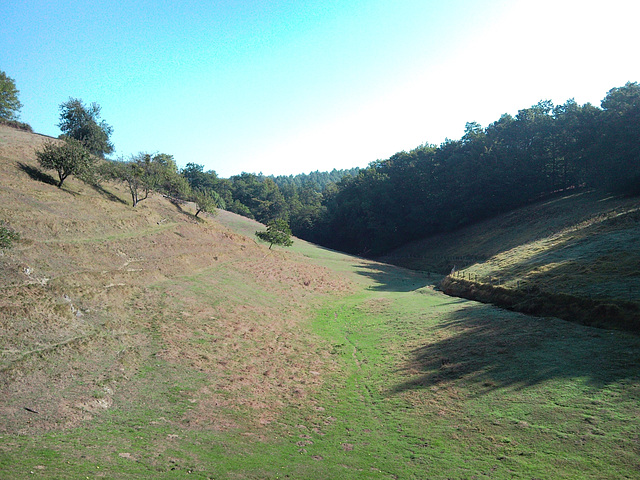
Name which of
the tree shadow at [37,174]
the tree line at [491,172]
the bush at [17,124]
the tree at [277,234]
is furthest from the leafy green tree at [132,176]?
the tree line at [491,172]

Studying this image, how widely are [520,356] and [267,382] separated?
41.6 ft

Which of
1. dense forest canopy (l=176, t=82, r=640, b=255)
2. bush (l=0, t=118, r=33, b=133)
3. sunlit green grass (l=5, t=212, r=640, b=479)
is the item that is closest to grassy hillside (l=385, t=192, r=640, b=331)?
sunlit green grass (l=5, t=212, r=640, b=479)

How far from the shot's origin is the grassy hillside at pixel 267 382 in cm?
1161

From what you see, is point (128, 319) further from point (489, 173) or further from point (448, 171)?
point (448, 171)

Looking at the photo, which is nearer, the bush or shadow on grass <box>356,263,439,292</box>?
shadow on grass <box>356,263,439,292</box>

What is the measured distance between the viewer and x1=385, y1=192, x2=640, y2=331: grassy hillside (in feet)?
71.3

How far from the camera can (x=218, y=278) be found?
37656mm

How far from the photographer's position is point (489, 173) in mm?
86562

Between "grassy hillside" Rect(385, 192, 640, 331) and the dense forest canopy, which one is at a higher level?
the dense forest canopy

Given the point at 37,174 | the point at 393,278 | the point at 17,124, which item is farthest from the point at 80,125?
the point at 393,278

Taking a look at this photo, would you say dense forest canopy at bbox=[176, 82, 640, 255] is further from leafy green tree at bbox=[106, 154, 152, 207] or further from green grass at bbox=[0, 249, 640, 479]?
leafy green tree at bbox=[106, 154, 152, 207]

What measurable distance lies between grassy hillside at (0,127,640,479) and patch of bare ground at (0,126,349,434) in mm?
117

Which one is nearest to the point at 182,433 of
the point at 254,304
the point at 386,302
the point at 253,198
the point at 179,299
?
the point at 179,299

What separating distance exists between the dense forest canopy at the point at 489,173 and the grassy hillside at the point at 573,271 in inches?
382
